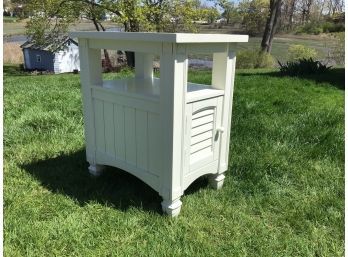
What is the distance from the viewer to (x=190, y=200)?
2852 millimetres

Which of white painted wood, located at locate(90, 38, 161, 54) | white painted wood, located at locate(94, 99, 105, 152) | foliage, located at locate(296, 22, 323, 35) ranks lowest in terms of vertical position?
foliage, located at locate(296, 22, 323, 35)

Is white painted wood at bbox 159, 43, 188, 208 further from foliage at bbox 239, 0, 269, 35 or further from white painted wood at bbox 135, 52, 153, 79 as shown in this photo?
foliage at bbox 239, 0, 269, 35

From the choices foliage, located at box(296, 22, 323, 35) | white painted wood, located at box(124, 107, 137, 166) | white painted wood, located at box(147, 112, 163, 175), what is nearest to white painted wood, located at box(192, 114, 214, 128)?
white painted wood, located at box(147, 112, 163, 175)

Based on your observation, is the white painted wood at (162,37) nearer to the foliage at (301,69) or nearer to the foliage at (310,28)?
the foliage at (301,69)

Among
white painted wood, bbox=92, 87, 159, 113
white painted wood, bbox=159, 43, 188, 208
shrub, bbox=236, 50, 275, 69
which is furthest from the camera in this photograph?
shrub, bbox=236, 50, 275, 69

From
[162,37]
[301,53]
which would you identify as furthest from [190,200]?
[301,53]

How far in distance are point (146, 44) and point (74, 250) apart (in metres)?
1.35

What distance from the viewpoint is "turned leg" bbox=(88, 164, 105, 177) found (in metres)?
3.16

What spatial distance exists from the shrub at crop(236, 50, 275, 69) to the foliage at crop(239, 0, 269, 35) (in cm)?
1316

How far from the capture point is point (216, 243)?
2.38m

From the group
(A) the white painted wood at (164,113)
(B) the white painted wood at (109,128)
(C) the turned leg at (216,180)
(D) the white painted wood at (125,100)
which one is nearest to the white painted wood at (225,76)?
(A) the white painted wood at (164,113)

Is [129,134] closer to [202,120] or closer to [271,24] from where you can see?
[202,120]

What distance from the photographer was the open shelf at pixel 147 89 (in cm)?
249

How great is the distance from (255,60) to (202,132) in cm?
1490
